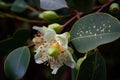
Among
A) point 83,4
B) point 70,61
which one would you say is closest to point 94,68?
point 70,61

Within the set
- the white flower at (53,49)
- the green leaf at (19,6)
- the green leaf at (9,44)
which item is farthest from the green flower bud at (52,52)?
the green leaf at (19,6)

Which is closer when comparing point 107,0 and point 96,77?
point 96,77

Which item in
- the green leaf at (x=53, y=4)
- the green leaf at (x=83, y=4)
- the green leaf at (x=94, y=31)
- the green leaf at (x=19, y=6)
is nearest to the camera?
the green leaf at (x=94, y=31)

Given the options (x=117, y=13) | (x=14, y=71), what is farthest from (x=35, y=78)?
(x=117, y=13)

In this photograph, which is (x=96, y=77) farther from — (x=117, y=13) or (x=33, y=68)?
(x=33, y=68)

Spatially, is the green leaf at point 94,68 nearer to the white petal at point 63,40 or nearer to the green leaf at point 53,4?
the white petal at point 63,40
